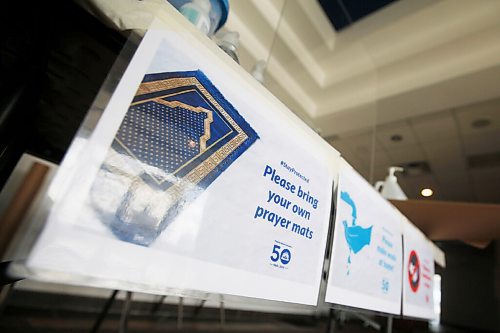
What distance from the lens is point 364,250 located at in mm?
663

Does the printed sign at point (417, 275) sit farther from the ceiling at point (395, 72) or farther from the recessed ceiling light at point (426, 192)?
the recessed ceiling light at point (426, 192)

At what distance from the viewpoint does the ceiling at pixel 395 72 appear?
1542mm

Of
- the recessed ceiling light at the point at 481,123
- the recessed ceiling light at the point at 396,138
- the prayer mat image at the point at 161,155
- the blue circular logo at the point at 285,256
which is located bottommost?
the blue circular logo at the point at 285,256

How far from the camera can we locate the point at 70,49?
0.42m

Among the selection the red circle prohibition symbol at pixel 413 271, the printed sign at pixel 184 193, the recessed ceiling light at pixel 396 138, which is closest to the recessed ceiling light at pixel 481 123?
the recessed ceiling light at pixel 396 138

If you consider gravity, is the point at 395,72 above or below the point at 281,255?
above

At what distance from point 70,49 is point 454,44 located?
2111 mm

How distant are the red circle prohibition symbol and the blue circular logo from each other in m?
0.75

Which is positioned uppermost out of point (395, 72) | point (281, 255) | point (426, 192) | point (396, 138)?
point (395, 72)

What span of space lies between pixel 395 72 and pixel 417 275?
1511 mm

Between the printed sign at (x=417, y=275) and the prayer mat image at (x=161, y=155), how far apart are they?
0.88m

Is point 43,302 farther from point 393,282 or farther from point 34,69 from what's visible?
point 393,282

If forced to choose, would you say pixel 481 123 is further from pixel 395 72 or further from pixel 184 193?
pixel 184 193

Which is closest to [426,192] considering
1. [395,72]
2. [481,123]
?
[481,123]
